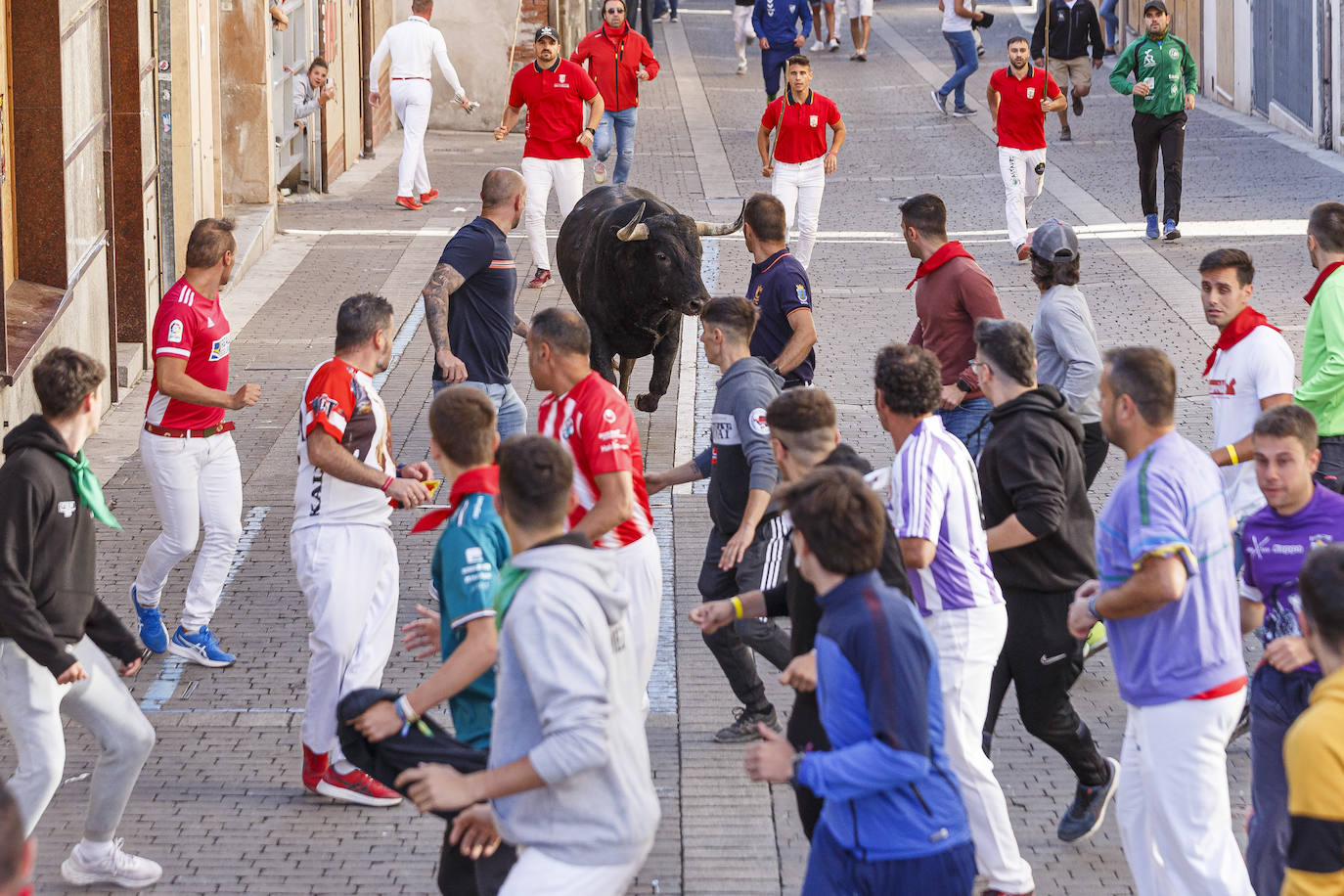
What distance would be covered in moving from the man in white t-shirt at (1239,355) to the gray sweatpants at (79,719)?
4.66 m

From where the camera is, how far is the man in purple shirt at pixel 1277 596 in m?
5.26

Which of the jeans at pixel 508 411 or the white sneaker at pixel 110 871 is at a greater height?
the jeans at pixel 508 411

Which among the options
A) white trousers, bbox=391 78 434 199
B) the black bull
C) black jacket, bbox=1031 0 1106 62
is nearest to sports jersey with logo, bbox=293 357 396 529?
the black bull

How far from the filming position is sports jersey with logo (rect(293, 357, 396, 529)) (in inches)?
263

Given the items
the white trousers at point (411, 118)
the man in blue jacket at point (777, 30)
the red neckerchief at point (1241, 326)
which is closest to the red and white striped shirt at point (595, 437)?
the red neckerchief at point (1241, 326)

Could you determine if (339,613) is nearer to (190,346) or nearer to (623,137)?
(190,346)

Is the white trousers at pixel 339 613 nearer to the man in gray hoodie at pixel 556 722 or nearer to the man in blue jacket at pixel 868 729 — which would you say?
the man in gray hoodie at pixel 556 722

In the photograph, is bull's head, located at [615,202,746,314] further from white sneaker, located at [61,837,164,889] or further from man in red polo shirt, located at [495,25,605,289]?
white sneaker, located at [61,837,164,889]

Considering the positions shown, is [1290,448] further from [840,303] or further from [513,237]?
[513,237]

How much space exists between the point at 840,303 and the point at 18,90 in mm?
7309

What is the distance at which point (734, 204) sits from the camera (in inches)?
756

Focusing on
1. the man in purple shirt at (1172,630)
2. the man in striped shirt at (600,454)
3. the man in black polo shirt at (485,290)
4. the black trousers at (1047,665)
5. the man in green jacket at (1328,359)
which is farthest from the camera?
the man in black polo shirt at (485,290)

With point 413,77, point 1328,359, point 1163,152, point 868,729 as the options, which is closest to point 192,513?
point 868,729

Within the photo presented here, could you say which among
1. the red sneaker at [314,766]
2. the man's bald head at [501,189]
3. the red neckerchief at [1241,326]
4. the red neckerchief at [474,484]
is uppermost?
the man's bald head at [501,189]
